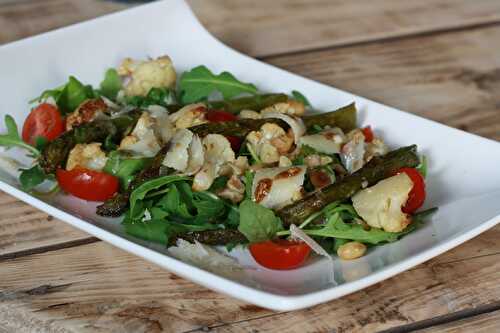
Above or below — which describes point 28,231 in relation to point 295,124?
below

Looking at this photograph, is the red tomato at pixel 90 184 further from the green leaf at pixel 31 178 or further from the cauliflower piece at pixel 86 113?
the cauliflower piece at pixel 86 113

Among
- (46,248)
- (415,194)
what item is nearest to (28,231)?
(46,248)

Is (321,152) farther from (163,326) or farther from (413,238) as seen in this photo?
(163,326)

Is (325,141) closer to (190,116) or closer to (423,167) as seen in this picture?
(423,167)

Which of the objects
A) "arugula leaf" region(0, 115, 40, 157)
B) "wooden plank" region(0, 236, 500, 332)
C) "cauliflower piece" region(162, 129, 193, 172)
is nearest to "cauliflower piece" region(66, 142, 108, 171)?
"arugula leaf" region(0, 115, 40, 157)

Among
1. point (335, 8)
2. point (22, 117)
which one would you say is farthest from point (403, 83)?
point (22, 117)

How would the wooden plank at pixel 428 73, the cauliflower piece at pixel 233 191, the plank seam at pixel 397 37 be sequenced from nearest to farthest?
the cauliflower piece at pixel 233 191 → the wooden plank at pixel 428 73 → the plank seam at pixel 397 37

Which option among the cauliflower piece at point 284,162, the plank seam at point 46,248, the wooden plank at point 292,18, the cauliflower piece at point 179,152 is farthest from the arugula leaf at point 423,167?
the wooden plank at point 292,18
